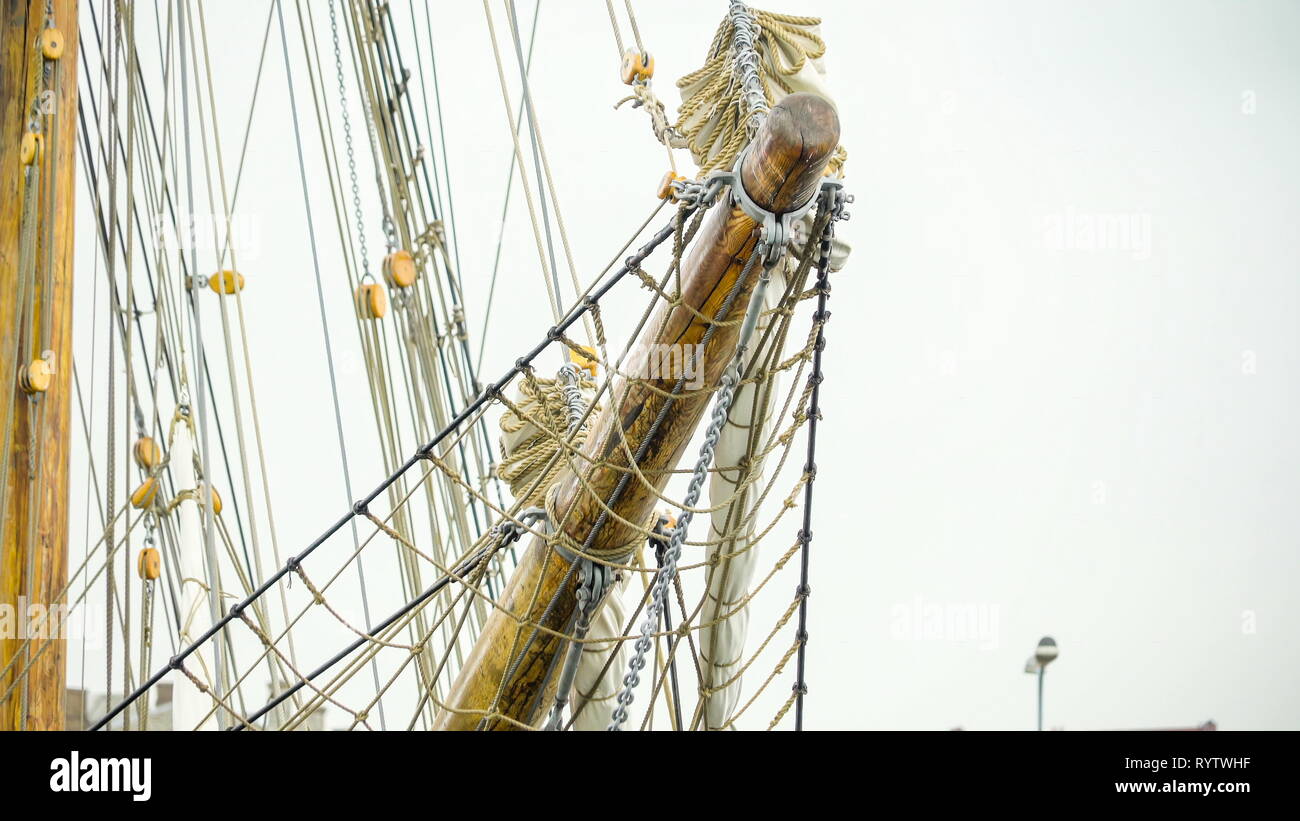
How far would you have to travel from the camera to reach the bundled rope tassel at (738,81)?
2.94 metres

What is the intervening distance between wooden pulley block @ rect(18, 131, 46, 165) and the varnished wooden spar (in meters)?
2.42

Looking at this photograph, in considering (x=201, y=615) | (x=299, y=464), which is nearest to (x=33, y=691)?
(x=201, y=615)

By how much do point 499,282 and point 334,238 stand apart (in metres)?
2.12

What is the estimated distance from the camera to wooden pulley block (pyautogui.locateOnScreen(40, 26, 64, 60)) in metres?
4.80

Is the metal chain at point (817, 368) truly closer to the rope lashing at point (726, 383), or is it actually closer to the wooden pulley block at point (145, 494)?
the rope lashing at point (726, 383)

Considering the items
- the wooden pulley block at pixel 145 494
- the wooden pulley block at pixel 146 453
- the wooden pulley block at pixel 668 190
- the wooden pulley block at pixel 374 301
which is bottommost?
the wooden pulley block at pixel 145 494

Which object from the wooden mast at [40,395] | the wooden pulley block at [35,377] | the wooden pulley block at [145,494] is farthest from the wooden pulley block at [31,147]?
the wooden pulley block at [145,494]

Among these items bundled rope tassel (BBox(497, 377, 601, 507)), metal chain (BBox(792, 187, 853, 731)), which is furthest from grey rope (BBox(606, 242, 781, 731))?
bundled rope tassel (BBox(497, 377, 601, 507))

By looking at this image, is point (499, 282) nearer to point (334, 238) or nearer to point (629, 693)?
point (334, 238)

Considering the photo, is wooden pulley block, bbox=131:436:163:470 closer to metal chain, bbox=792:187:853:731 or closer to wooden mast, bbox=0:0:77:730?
wooden mast, bbox=0:0:77:730

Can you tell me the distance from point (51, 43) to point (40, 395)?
116 cm

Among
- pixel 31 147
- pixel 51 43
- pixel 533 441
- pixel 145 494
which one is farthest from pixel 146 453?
pixel 533 441

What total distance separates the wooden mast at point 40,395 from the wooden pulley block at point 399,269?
3.61ft

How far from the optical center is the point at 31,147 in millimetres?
4738
